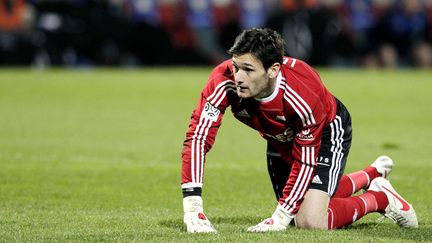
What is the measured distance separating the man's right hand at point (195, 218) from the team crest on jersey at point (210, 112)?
0.54 metres

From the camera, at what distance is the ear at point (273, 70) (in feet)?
23.0

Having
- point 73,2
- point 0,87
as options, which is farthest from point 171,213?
point 73,2

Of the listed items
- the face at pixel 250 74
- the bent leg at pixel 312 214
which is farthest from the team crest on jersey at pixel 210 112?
the bent leg at pixel 312 214

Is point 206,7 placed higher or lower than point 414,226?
lower

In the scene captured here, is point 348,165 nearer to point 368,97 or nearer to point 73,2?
point 368,97

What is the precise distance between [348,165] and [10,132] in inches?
218

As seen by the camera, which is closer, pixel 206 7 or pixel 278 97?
pixel 278 97

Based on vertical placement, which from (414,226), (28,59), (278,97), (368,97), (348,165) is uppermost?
(278,97)

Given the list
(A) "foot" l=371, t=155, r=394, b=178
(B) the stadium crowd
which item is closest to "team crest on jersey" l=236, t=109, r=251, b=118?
(A) "foot" l=371, t=155, r=394, b=178

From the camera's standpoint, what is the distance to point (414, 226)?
7758 mm

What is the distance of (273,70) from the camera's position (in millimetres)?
7035

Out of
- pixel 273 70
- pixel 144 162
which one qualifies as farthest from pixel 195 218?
pixel 144 162

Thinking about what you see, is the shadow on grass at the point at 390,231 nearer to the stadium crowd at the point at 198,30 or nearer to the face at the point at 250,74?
the face at the point at 250,74

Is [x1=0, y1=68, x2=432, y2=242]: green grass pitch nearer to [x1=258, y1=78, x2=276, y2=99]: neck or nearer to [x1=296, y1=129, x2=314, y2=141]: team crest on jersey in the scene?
[x1=296, y1=129, x2=314, y2=141]: team crest on jersey
